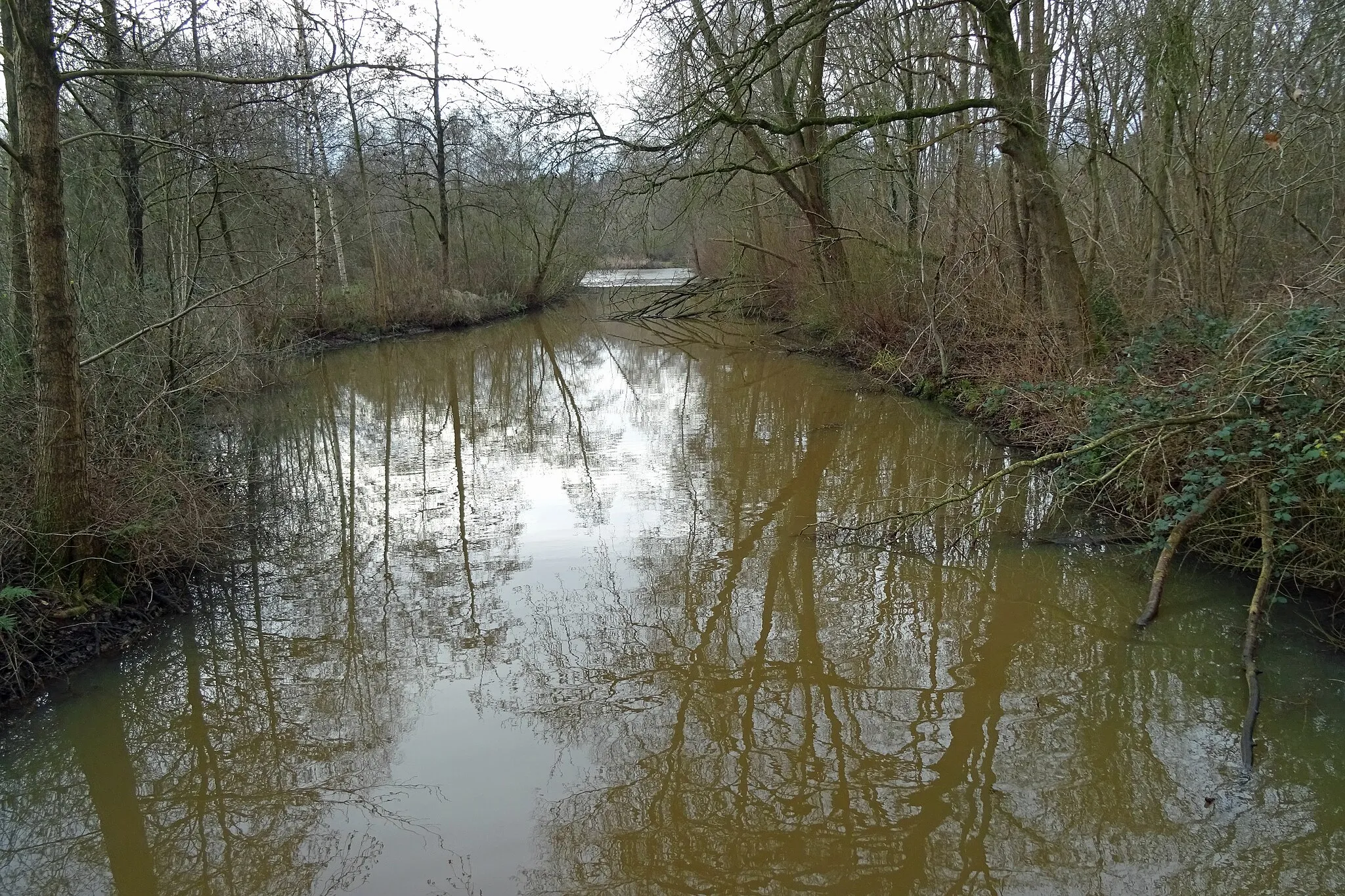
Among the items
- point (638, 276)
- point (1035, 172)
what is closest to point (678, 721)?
point (1035, 172)

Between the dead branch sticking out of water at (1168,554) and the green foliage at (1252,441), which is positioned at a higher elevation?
the green foliage at (1252,441)

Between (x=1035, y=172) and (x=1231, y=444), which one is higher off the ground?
(x=1035, y=172)

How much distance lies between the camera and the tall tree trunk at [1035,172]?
9.47 metres

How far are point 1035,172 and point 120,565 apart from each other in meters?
9.77

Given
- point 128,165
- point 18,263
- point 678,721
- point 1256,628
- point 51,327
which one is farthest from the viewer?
point 128,165

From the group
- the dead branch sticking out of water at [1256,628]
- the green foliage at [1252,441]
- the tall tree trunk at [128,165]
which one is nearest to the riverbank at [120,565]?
the tall tree trunk at [128,165]

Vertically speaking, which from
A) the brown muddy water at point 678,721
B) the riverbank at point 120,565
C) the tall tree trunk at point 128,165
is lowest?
the brown muddy water at point 678,721

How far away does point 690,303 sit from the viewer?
2738 centimetres

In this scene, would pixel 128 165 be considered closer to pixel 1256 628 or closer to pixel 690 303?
pixel 1256 628

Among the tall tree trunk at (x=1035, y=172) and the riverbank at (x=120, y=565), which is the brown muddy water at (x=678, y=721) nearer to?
the riverbank at (x=120, y=565)

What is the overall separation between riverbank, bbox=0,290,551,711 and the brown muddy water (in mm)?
224

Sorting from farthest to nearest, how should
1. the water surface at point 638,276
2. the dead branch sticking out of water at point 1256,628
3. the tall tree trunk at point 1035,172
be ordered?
the water surface at point 638,276, the tall tree trunk at point 1035,172, the dead branch sticking out of water at point 1256,628

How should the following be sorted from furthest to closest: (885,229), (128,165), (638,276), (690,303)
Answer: (638,276) → (690,303) → (885,229) → (128,165)

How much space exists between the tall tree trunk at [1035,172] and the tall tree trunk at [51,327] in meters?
8.62
